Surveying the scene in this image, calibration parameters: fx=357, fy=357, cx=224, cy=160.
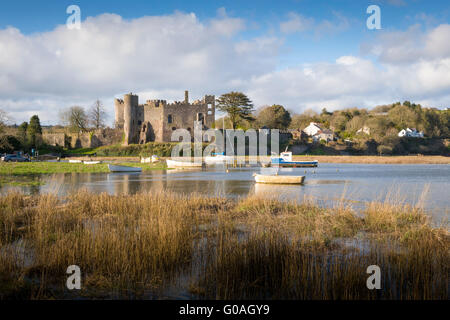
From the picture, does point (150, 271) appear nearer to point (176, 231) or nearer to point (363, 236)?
point (176, 231)

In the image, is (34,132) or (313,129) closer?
(34,132)

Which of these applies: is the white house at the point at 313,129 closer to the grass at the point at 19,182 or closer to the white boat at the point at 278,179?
the white boat at the point at 278,179

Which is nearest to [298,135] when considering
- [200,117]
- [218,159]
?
[200,117]

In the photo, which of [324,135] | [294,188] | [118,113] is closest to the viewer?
[294,188]

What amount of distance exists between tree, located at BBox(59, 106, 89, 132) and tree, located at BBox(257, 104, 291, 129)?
3297 centimetres

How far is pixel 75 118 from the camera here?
2458 inches

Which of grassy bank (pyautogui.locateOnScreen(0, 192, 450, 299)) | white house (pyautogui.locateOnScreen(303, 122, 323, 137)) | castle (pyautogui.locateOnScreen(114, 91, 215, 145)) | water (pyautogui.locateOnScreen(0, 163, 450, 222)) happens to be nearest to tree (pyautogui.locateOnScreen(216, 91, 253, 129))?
castle (pyautogui.locateOnScreen(114, 91, 215, 145))

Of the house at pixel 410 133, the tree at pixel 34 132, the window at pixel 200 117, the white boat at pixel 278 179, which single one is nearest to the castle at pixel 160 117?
A: the window at pixel 200 117

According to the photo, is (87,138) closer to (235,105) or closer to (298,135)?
(235,105)

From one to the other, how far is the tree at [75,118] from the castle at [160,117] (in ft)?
28.6

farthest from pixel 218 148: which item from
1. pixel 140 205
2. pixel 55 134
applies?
pixel 140 205

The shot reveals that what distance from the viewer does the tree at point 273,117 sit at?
7106cm

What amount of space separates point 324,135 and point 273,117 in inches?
438
